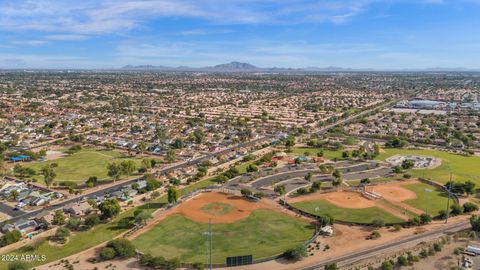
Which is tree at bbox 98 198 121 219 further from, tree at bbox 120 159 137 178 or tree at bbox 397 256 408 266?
tree at bbox 397 256 408 266

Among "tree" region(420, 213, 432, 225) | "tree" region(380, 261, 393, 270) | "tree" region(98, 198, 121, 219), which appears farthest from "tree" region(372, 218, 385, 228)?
"tree" region(98, 198, 121, 219)

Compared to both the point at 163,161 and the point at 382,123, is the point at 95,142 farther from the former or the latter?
the point at 382,123

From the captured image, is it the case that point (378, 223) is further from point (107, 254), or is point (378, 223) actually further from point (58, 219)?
point (58, 219)

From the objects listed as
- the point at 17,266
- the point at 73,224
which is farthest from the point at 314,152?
the point at 17,266

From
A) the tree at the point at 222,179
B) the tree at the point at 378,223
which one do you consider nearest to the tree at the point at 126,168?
the tree at the point at 222,179

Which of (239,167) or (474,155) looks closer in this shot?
(239,167)

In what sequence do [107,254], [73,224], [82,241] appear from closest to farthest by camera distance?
[107,254] < [82,241] < [73,224]

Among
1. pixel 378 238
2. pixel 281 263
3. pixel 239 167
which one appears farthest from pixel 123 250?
pixel 239 167
